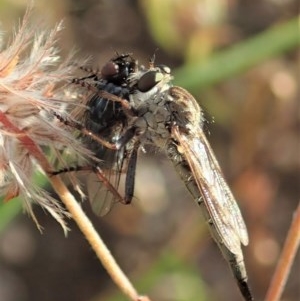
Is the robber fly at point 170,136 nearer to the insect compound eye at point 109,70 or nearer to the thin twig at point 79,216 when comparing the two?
the insect compound eye at point 109,70

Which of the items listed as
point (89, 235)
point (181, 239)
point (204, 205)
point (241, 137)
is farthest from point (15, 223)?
point (89, 235)

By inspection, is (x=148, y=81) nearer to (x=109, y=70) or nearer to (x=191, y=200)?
(x=109, y=70)

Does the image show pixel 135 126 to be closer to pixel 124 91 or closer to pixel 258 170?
pixel 124 91

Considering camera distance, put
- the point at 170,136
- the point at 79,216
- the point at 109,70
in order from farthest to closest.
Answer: the point at 170,136 < the point at 109,70 < the point at 79,216

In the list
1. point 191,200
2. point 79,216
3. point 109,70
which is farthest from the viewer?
point 191,200

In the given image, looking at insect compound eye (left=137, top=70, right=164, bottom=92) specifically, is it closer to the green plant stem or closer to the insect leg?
the insect leg

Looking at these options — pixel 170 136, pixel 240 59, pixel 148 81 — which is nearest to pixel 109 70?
pixel 148 81

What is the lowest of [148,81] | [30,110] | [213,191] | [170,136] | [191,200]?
[191,200]
